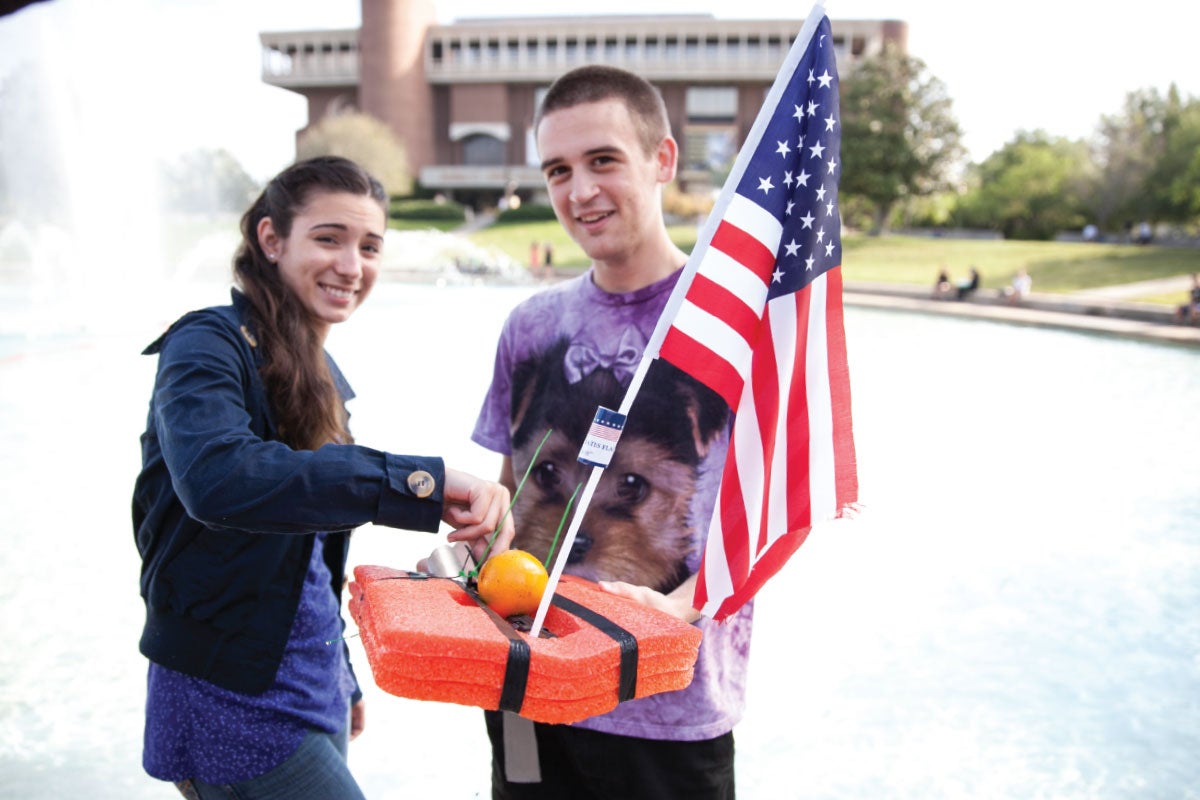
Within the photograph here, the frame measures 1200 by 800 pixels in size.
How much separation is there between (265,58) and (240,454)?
7025 cm

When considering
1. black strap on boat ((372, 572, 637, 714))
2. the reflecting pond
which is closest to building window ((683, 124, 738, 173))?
the reflecting pond

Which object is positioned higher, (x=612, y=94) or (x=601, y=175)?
(x=612, y=94)

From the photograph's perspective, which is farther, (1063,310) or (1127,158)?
(1127,158)

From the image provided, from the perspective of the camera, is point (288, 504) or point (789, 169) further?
point (789, 169)

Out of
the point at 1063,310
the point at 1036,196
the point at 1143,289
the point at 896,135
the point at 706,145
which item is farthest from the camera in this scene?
the point at 706,145

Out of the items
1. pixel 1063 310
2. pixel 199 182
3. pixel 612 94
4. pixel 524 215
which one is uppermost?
pixel 199 182

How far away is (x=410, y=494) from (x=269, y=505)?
21cm

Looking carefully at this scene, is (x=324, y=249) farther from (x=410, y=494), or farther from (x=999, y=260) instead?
(x=999, y=260)

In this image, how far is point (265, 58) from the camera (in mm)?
62812

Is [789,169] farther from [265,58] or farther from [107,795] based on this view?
[265,58]

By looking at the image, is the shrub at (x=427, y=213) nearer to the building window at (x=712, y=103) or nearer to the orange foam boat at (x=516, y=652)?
the building window at (x=712, y=103)

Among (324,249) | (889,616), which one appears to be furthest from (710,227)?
(889,616)

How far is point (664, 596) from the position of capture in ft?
6.04

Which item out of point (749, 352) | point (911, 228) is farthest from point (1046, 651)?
point (911, 228)
